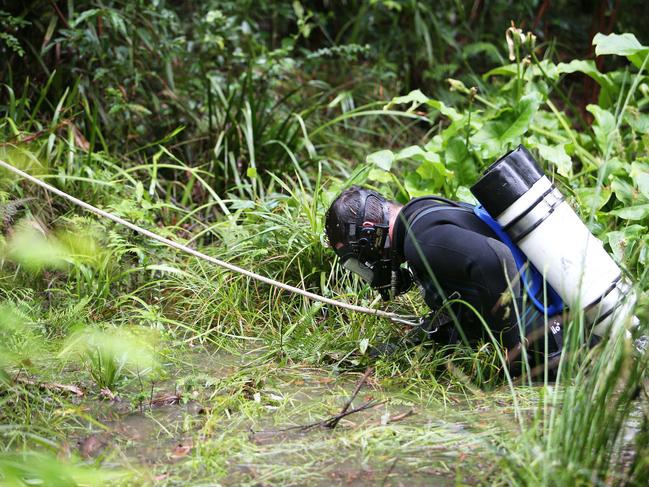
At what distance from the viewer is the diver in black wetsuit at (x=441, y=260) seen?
2.79m

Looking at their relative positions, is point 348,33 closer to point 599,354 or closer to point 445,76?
point 445,76

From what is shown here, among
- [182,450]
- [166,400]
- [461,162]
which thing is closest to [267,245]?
[461,162]

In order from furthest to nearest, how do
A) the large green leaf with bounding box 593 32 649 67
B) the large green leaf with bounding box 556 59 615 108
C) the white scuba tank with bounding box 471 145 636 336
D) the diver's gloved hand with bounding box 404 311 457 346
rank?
the large green leaf with bounding box 556 59 615 108
the large green leaf with bounding box 593 32 649 67
the diver's gloved hand with bounding box 404 311 457 346
the white scuba tank with bounding box 471 145 636 336

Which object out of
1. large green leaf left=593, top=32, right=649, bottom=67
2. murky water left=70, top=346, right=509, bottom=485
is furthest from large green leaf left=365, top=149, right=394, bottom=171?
murky water left=70, top=346, right=509, bottom=485

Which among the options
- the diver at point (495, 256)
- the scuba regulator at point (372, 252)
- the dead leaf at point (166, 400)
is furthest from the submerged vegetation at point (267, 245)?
the scuba regulator at point (372, 252)

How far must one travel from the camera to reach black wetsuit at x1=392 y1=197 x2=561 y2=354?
278 cm

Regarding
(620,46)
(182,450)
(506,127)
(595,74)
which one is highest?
(620,46)

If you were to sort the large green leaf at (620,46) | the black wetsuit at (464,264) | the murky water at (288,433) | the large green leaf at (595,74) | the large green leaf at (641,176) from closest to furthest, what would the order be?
the murky water at (288,433), the black wetsuit at (464,264), the large green leaf at (641,176), the large green leaf at (620,46), the large green leaf at (595,74)

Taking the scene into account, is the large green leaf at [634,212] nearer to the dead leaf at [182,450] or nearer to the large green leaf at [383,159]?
the large green leaf at [383,159]

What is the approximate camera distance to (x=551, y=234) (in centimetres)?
268

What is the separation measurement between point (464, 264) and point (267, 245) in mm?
1336

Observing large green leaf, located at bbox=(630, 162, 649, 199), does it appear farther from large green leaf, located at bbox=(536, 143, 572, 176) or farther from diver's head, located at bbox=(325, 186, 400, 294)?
diver's head, located at bbox=(325, 186, 400, 294)

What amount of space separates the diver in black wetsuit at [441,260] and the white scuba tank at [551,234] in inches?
4.3

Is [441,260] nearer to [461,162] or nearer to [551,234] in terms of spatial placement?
[551,234]
